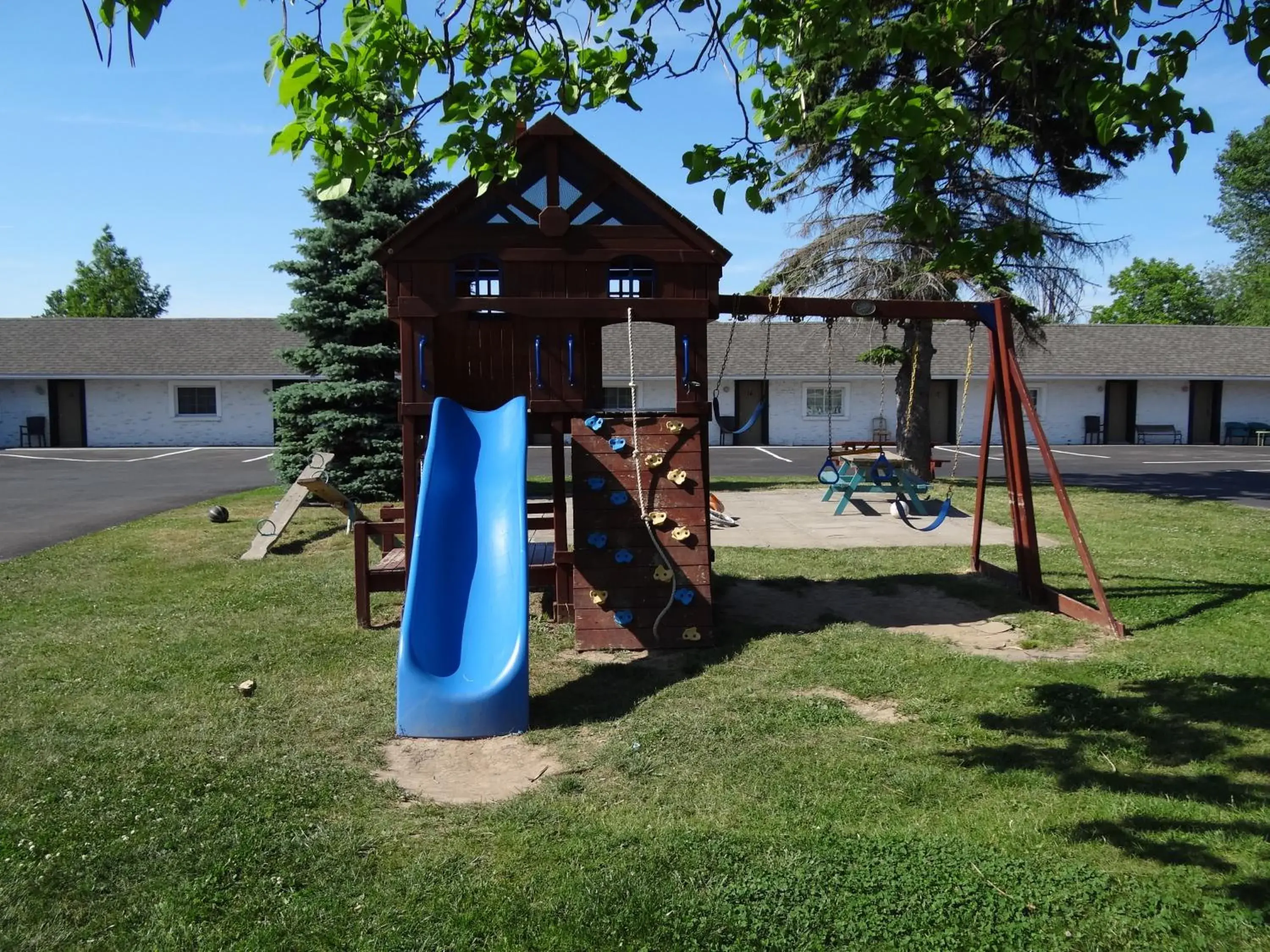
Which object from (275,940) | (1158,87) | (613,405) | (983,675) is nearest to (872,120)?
(1158,87)

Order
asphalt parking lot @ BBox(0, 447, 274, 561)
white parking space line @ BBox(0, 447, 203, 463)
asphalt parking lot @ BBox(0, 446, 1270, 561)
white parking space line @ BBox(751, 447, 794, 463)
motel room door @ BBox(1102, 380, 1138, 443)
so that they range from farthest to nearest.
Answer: motel room door @ BBox(1102, 380, 1138, 443) < white parking space line @ BBox(751, 447, 794, 463) < white parking space line @ BBox(0, 447, 203, 463) < asphalt parking lot @ BBox(0, 446, 1270, 561) < asphalt parking lot @ BBox(0, 447, 274, 561)

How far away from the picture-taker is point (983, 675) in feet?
21.6

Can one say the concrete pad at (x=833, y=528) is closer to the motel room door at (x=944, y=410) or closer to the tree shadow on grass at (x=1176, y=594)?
the tree shadow on grass at (x=1176, y=594)

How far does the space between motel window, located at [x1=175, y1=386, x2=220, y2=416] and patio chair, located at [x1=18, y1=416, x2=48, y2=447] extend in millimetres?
4474

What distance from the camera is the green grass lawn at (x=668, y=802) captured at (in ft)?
11.5

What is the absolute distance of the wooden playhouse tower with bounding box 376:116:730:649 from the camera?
301 inches

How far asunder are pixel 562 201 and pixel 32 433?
33.3 metres

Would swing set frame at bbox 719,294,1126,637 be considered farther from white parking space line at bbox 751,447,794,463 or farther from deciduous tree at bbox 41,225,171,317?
deciduous tree at bbox 41,225,171,317

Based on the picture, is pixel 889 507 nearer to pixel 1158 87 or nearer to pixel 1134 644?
pixel 1134 644

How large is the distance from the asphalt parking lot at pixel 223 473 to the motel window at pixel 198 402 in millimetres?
1947

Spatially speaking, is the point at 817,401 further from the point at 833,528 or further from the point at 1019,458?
the point at 1019,458

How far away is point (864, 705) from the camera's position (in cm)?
607

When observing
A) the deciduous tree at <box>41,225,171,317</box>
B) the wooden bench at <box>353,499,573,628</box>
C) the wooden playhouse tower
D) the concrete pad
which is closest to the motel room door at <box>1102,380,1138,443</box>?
the concrete pad

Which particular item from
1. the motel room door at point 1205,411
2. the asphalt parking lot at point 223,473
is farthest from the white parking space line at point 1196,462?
the motel room door at point 1205,411
